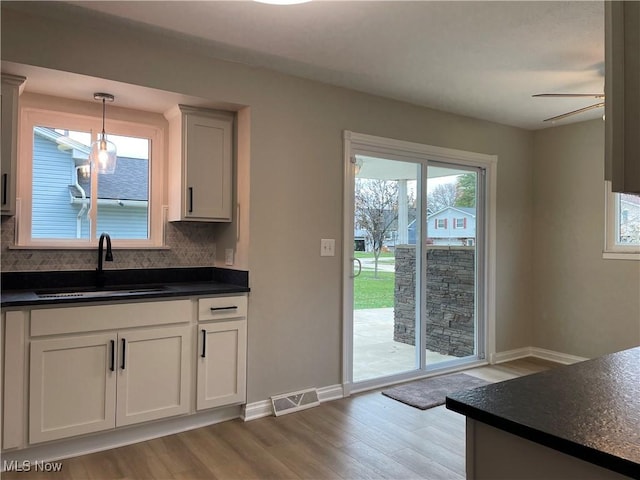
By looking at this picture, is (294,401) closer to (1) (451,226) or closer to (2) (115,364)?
(2) (115,364)

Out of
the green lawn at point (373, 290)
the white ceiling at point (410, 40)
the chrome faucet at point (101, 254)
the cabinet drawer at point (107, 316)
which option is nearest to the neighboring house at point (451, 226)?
the green lawn at point (373, 290)

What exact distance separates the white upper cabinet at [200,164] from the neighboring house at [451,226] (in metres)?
1.76

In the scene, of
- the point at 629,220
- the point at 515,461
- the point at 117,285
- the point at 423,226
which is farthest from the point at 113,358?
the point at 629,220

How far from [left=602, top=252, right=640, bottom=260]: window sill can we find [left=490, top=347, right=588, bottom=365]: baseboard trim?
40.9 inches

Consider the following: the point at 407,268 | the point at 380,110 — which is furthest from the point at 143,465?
the point at 380,110

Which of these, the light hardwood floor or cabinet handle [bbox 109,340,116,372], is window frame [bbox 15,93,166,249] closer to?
cabinet handle [bbox 109,340,116,372]

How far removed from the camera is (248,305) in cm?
318

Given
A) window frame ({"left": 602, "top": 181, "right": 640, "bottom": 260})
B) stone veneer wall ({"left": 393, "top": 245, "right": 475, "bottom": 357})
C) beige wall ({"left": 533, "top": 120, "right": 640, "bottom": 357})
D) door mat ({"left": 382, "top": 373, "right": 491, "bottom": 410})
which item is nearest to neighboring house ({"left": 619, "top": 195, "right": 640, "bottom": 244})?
window frame ({"left": 602, "top": 181, "right": 640, "bottom": 260})

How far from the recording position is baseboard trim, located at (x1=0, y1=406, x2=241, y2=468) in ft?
8.23

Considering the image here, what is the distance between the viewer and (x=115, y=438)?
2742mm

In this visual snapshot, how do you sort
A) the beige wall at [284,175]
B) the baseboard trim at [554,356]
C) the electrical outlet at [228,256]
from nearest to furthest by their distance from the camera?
the beige wall at [284,175], the electrical outlet at [228,256], the baseboard trim at [554,356]

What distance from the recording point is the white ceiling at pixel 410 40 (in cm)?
238

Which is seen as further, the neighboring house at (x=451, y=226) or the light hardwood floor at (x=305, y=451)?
the neighboring house at (x=451, y=226)

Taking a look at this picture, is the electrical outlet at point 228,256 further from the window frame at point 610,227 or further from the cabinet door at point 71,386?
the window frame at point 610,227
